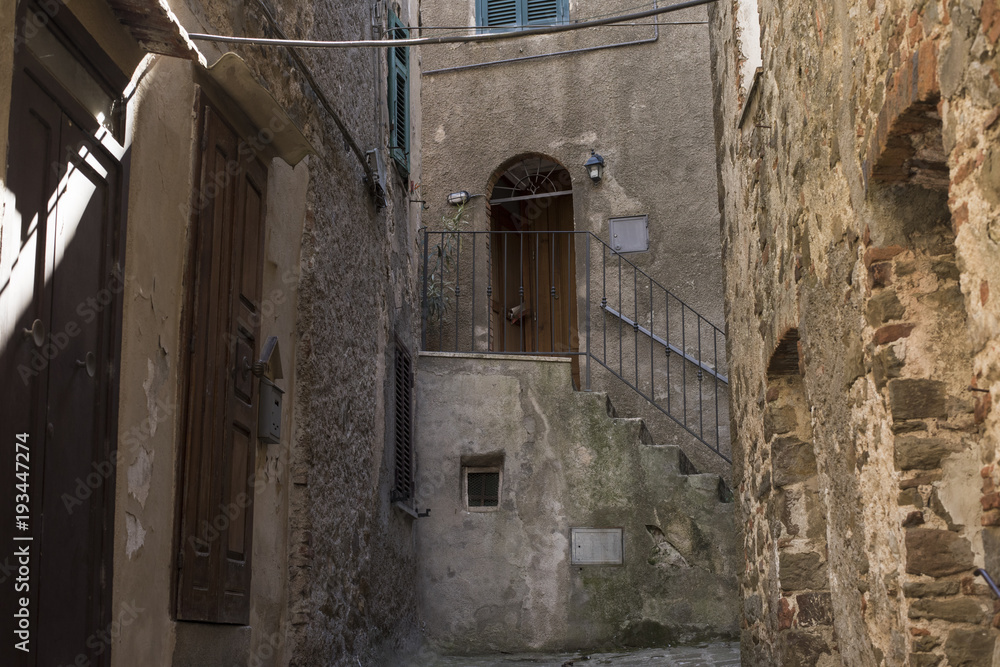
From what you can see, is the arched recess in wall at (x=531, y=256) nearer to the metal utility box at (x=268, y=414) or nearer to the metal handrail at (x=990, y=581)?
the metal utility box at (x=268, y=414)

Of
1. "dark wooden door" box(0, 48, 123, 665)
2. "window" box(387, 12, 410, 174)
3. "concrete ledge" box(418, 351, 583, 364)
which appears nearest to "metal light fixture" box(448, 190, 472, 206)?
"window" box(387, 12, 410, 174)

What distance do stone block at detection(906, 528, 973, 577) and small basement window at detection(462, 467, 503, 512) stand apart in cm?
503

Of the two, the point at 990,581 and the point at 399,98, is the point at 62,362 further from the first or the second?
the point at 399,98

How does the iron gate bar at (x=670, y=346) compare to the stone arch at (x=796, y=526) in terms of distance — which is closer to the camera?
the stone arch at (x=796, y=526)

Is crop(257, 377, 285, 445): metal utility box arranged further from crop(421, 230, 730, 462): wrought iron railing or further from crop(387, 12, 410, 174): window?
crop(421, 230, 730, 462): wrought iron railing

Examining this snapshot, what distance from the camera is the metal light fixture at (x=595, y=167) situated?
976cm

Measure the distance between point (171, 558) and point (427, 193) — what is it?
693 cm

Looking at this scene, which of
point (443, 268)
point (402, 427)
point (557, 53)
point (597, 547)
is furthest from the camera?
point (557, 53)

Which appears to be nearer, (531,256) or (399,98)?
(399,98)

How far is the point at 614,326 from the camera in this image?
9.44m

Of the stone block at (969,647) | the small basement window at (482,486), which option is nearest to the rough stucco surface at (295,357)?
the small basement window at (482,486)

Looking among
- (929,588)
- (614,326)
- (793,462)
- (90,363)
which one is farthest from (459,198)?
(929,588)

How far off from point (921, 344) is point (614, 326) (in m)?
6.34

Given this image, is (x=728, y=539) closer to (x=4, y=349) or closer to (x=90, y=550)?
(x=90, y=550)
